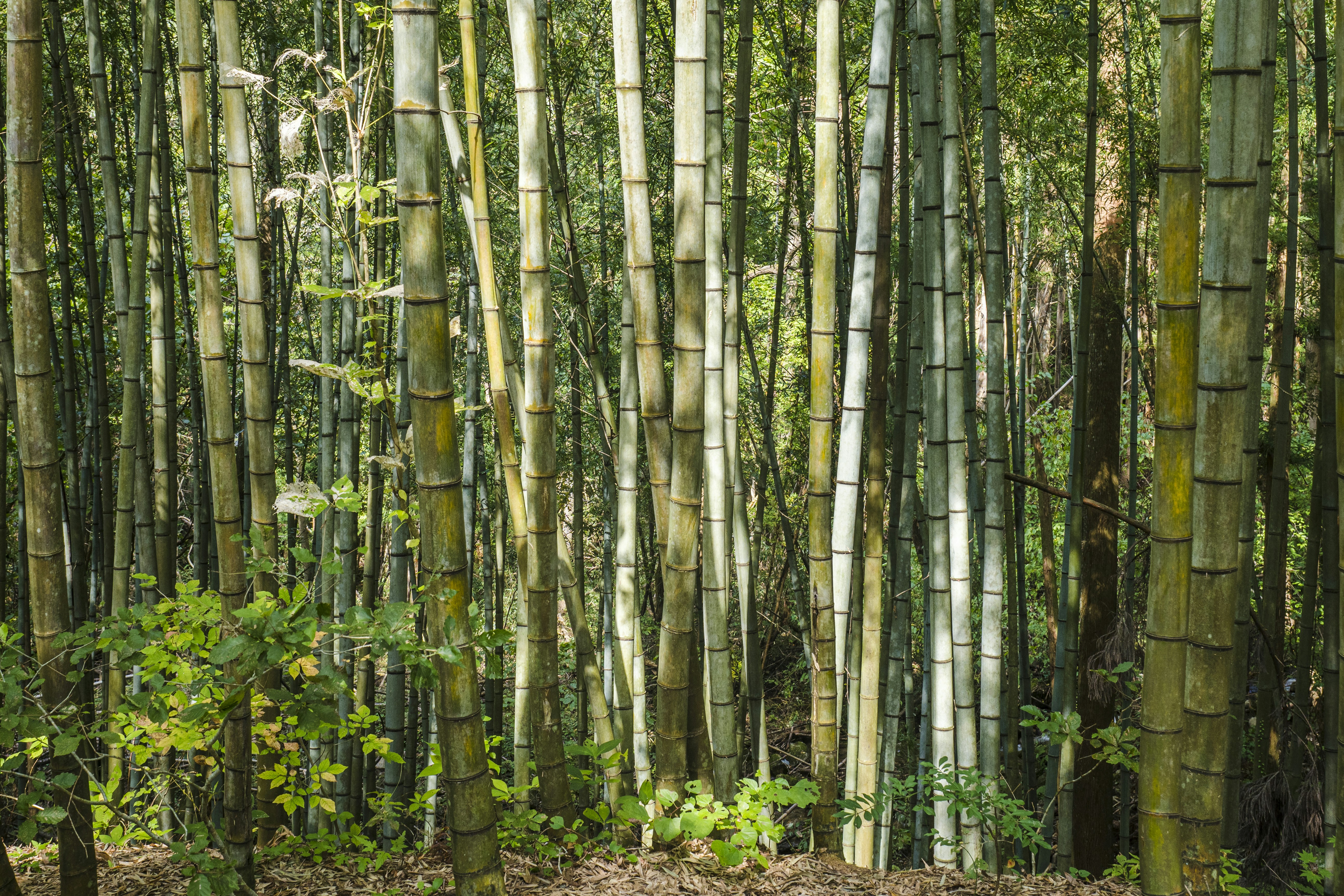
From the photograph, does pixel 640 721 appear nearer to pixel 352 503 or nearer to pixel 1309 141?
pixel 352 503

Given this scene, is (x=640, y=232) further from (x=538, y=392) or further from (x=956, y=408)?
(x=956, y=408)

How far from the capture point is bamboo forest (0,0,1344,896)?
1.36m

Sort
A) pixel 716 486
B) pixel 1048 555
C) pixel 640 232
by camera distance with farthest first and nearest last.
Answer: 1. pixel 1048 555
2. pixel 716 486
3. pixel 640 232

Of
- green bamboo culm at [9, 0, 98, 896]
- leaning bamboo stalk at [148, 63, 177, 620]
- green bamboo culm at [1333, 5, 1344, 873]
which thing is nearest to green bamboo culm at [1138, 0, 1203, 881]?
green bamboo culm at [1333, 5, 1344, 873]

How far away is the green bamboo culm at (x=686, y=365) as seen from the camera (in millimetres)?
1596

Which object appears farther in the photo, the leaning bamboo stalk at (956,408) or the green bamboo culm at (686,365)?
the leaning bamboo stalk at (956,408)

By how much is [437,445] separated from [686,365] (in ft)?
1.71

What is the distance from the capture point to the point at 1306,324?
Result: 16.7 ft

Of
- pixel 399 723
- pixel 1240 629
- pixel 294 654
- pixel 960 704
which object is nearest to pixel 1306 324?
pixel 1240 629

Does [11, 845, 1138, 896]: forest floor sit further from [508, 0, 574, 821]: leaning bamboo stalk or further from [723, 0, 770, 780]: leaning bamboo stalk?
[723, 0, 770, 780]: leaning bamboo stalk

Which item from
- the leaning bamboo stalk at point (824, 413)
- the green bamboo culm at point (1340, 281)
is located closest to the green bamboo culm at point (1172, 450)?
the green bamboo culm at point (1340, 281)

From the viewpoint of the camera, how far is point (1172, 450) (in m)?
1.33

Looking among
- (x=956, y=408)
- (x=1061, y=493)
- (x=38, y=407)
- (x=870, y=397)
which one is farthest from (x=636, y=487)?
(x=1061, y=493)

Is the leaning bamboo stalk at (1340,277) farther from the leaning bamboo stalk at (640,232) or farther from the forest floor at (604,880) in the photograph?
the leaning bamboo stalk at (640,232)
